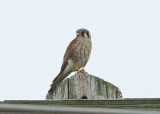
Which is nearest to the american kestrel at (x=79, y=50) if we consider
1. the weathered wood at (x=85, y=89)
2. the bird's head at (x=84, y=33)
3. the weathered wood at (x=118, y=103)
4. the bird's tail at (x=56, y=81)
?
the bird's head at (x=84, y=33)

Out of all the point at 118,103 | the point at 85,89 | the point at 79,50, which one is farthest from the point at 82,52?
the point at 118,103

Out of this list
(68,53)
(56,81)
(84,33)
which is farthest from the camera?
(84,33)

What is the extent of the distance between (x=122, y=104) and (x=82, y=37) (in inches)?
143

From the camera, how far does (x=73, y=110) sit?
4.25 ft

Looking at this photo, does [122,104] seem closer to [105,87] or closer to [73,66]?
[105,87]

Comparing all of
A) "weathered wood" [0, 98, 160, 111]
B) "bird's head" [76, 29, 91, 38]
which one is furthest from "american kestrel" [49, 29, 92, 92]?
"weathered wood" [0, 98, 160, 111]

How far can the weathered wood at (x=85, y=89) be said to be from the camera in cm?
216

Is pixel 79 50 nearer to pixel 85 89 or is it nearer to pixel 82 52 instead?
pixel 82 52

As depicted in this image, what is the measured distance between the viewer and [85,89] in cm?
219

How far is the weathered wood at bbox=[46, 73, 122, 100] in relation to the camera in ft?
7.10

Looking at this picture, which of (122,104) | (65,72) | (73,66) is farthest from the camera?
(73,66)

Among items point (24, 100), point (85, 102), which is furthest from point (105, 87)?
point (24, 100)

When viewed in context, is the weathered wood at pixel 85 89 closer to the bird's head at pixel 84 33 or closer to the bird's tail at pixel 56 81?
the bird's tail at pixel 56 81

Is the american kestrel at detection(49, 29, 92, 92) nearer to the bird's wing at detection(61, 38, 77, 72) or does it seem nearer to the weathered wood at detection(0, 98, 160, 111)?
the bird's wing at detection(61, 38, 77, 72)
